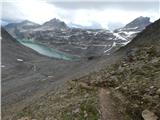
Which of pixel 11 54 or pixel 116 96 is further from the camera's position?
pixel 11 54

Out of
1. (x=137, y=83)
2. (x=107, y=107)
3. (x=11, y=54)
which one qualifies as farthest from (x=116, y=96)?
(x=11, y=54)

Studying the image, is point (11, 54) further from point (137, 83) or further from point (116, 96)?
point (116, 96)

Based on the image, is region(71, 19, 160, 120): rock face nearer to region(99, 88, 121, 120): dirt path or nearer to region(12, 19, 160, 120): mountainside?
region(12, 19, 160, 120): mountainside

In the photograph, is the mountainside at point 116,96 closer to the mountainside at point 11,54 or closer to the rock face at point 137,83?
the rock face at point 137,83

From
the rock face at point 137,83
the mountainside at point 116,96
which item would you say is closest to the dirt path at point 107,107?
the mountainside at point 116,96

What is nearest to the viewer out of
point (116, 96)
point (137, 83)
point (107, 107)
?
point (107, 107)

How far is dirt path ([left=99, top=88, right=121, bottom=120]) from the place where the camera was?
23.7 metres

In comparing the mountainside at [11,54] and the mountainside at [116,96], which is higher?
the mountainside at [116,96]

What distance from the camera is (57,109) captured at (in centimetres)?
2688

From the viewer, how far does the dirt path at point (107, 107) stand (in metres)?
23.7

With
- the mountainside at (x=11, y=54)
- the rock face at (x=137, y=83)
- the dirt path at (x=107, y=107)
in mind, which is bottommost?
the mountainside at (x=11, y=54)

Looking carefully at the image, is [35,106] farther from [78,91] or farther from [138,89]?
[138,89]

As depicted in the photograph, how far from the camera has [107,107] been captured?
24891mm

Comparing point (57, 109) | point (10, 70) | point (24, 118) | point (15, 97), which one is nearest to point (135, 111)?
point (57, 109)
